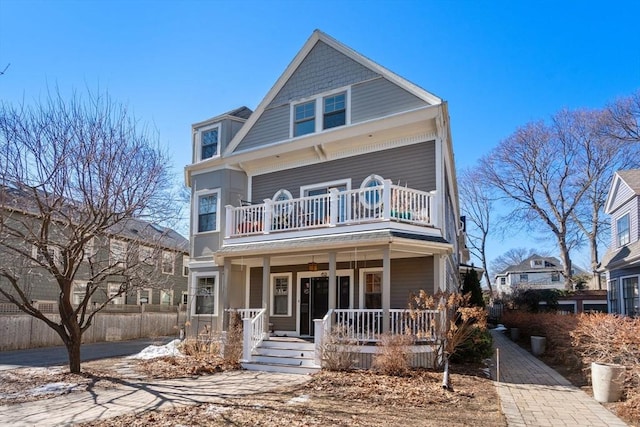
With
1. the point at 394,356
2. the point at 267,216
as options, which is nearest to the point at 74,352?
the point at 267,216

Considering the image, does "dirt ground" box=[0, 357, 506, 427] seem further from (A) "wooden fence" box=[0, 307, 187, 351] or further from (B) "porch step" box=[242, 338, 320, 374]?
(A) "wooden fence" box=[0, 307, 187, 351]

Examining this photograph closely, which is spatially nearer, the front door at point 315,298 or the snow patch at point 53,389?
the snow patch at point 53,389

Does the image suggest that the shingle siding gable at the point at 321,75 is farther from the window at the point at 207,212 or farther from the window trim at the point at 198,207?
the window at the point at 207,212

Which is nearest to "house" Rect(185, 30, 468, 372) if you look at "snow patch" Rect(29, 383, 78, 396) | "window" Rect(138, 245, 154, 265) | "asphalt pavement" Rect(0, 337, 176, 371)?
"window" Rect(138, 245, 154, 265)

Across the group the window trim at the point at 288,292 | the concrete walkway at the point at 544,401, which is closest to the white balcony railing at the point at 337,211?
the window trim at the point at 288,292

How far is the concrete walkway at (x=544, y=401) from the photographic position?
717 centimetres

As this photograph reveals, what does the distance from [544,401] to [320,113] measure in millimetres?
10041

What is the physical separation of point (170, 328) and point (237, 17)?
20973 millimetres

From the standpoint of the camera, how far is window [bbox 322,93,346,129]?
1445 cm

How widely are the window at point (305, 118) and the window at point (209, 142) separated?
133 inches

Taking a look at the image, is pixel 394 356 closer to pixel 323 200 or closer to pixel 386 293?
pixel 386 293

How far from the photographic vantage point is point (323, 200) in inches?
497

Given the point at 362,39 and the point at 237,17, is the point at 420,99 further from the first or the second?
the point at 237,17

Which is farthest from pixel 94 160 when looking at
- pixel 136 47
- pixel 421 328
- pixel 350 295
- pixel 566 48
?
pixel 566 48
